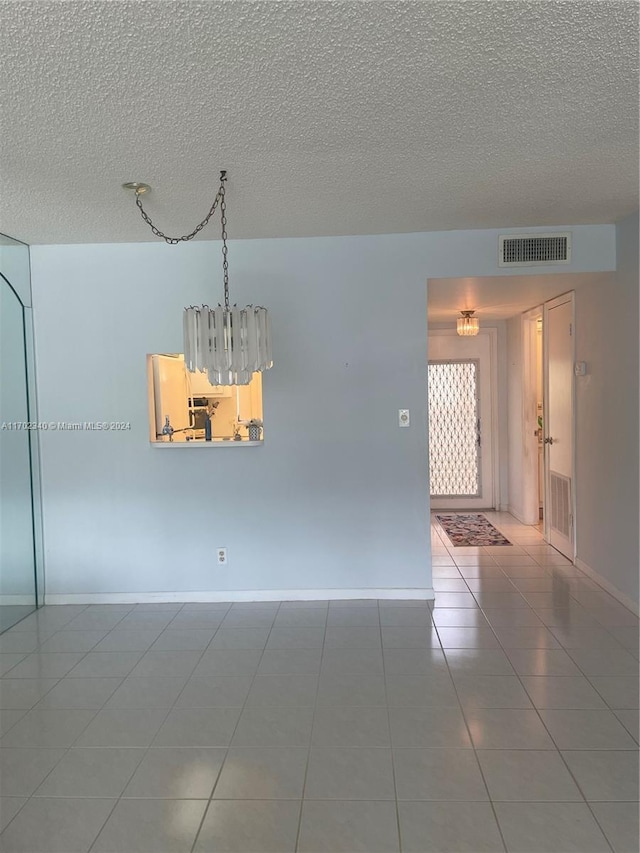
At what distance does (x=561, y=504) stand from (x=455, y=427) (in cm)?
227

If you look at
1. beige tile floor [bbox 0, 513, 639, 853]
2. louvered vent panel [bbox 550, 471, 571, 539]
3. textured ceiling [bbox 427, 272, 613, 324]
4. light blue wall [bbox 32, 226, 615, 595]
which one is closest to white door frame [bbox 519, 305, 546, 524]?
textured ceiling [bbox 427, 272, 613, 324]

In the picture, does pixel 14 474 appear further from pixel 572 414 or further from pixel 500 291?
pixel 572 414

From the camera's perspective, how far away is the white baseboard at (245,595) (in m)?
4.12

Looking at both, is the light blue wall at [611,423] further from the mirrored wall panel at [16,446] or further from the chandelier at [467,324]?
the mirrored wall panel at [16,446]

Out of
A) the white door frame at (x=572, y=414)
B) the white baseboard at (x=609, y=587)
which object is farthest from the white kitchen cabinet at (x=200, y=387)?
the white baseboard at (x=609, y=587)

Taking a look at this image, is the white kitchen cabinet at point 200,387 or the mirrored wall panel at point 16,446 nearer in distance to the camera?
the mirrored wall panel at point 16,446

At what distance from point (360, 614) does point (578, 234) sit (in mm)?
2958

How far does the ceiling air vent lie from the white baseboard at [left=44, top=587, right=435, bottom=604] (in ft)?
7.79

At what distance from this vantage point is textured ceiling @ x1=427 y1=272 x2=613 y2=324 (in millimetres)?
4118

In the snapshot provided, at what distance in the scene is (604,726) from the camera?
2.48m

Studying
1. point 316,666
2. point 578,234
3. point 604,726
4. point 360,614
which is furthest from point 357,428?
point 604,726

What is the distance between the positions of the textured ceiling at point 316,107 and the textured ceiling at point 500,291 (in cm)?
71

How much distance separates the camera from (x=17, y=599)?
3975mm

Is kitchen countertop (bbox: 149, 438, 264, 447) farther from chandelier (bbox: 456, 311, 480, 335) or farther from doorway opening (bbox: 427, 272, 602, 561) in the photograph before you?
chandelier (bbox: 456, 311, 480, 335)
